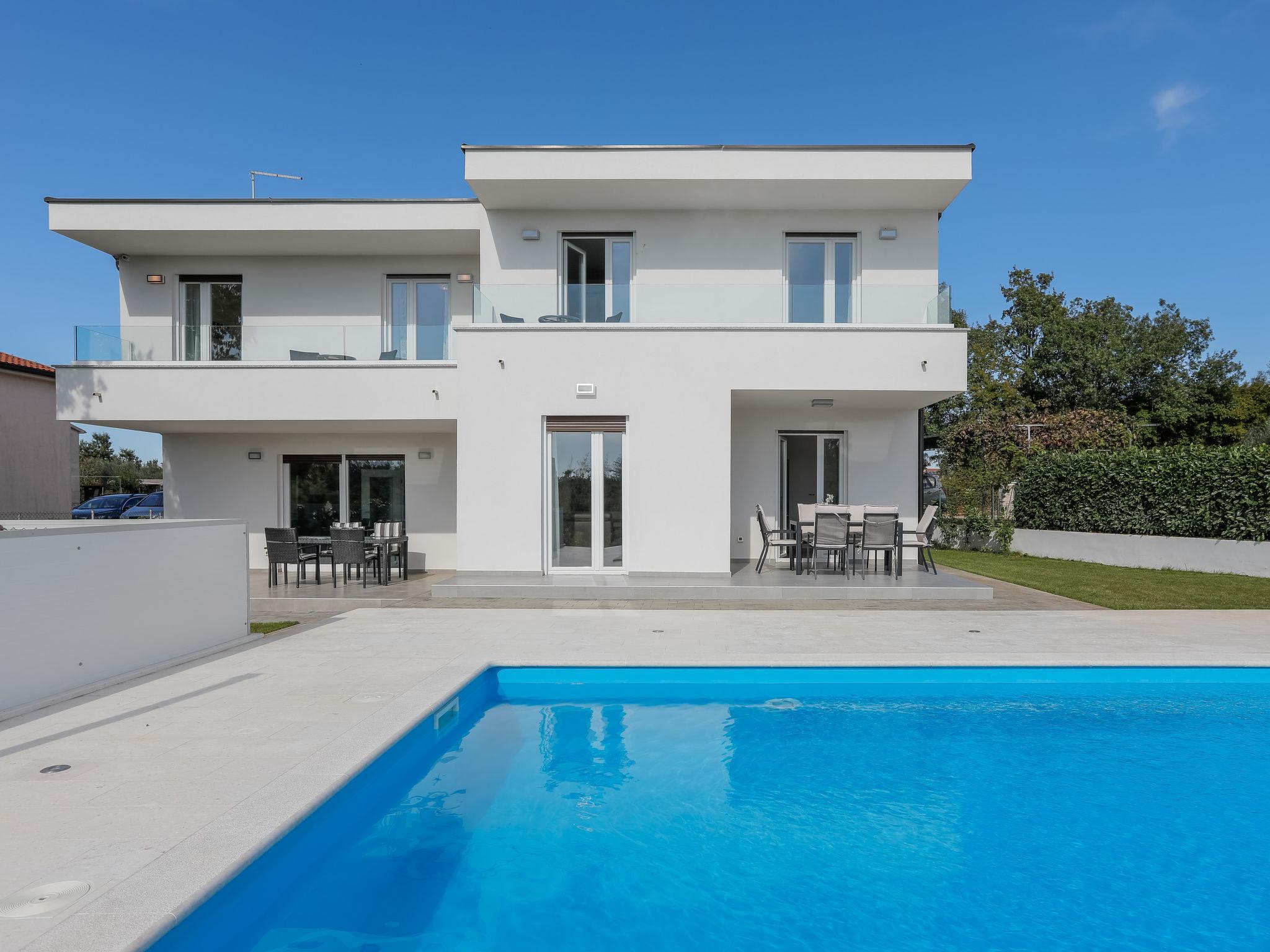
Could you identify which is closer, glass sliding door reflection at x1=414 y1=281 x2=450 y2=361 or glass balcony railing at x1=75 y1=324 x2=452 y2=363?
glass balcony railing at x1=75 y1=324 x2=452 y2=363

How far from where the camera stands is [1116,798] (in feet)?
14.6

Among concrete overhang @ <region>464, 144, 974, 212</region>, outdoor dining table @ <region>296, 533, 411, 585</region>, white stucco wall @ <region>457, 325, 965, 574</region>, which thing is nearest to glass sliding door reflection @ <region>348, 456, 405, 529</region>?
outdoor dining table @ <region>296, 533, 411, 585</region>

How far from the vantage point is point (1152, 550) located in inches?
565

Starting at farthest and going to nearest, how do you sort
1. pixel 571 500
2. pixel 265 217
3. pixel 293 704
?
pixel 265 217, pixel 571 500, pixel 293 704

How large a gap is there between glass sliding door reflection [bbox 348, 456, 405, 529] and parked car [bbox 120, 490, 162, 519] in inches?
396

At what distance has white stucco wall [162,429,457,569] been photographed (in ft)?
46.5

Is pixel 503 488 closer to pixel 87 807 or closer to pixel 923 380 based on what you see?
pixel 923 380

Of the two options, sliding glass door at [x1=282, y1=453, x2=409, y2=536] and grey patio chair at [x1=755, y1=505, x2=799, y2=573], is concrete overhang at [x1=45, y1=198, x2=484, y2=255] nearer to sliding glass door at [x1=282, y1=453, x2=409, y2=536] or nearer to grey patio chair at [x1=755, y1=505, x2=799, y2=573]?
sliding glass door at [x1=282, y1=453, x2=409, y2=536]

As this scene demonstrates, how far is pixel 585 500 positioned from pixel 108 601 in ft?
21.4

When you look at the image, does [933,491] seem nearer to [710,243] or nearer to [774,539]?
[774,539]

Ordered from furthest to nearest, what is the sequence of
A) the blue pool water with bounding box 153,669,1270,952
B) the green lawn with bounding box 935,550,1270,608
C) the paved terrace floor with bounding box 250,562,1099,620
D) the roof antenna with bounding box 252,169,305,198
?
the roof antenna with bounding box 252,169,305,198 → the green lawn with bounding box 935,550,1270,608 → the paved terrace floor with bounding box 250,562,1099,620 → the blue pool water with bounding box 153,669,1270,952

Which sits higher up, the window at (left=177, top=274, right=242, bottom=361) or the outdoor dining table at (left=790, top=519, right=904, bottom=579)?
the window at (left=177, top=274, right=242, bottom=361)

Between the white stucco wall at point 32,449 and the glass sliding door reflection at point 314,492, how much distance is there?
947 cm

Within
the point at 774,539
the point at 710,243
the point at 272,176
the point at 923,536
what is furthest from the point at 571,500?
the point at 272,176
